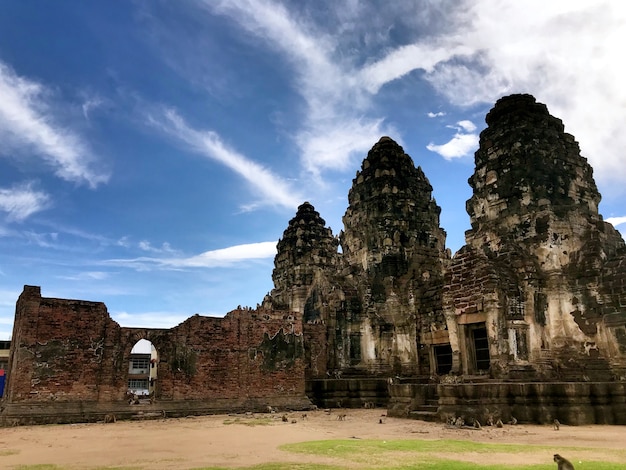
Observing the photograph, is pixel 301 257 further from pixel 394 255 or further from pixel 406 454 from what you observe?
pixel 406 454

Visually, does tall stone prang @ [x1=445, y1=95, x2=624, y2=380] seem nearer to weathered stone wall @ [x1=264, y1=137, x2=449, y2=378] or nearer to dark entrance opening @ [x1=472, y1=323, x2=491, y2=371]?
dark entrance opening @ [x1=472, y1=323, x2=491, y2=371]

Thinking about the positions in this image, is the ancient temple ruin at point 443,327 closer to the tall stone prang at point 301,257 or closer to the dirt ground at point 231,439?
the dirt ground at point 231,439

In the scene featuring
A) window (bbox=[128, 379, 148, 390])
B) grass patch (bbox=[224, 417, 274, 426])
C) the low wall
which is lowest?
window (bbox=[128, 379, 148, 390])

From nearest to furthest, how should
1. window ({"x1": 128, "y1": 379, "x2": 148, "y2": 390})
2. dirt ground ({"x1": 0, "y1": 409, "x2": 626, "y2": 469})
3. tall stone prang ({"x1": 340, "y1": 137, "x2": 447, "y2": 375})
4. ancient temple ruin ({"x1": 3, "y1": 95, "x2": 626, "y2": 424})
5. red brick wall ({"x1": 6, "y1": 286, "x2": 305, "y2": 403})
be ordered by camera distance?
dirt ground ({"x1": 0, "y1": 409, "x2": 626, "y2": 469}) < ancient temple ruin ({"x1": 3, "y1": 95, "x2": 626, "y2": 424}) < red brick wall ({"x1": 6, "y1": 286, "x2": 305, "y2": 403}) < tall stone prang ({"x1": 340, "y1": 137, "x2": 447, "y2": 375}) < window ({"x1": 128, "y1": 379, "x2": 148, "y2": 390})

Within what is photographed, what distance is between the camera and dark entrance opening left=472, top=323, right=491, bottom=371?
18047 millimetres

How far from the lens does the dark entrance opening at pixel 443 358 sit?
2145 cm

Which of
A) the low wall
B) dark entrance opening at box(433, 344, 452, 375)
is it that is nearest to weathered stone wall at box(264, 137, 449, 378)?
dark entrance opening at box(433, 344, 452, 375)

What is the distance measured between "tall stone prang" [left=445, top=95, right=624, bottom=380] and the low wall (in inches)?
84.1

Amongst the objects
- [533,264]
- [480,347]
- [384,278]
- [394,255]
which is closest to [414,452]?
[480,347]

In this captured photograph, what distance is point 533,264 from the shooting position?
18297 millimetres

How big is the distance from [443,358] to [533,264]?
6032mm

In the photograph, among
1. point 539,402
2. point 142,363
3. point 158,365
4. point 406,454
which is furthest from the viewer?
point 142,363

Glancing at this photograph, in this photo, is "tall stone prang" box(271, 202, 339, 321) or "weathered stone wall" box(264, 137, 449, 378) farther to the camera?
"tall stone prang" box(271, 202, 339, 321)

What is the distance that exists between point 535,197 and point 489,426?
9.52 meters
